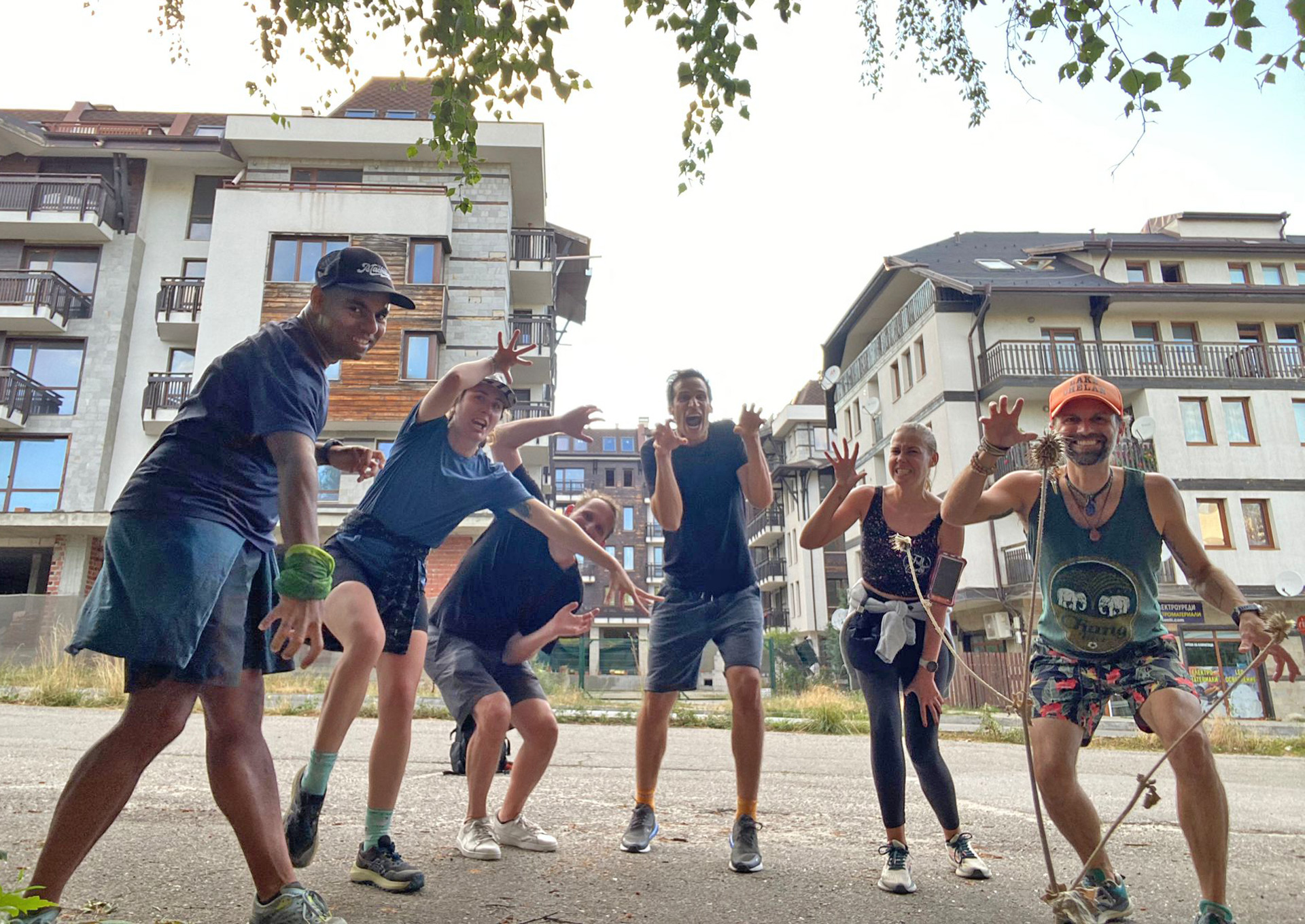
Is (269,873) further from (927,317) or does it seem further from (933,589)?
(927,317)

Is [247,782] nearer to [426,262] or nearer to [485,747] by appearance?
[485,747]

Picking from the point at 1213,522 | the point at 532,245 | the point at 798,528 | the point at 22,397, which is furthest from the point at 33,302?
the point at 1213,522

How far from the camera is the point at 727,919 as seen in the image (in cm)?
284

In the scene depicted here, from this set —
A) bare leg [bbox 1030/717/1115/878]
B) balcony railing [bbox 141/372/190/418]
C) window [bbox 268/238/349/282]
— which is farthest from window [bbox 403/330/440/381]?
bare leg [bbox 1030/717/1115/878]

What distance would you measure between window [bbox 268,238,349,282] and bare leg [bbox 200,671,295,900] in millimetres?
27305

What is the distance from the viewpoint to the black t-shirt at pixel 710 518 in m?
4.33

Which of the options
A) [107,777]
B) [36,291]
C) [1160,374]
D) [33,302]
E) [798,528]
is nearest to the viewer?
[107,777]

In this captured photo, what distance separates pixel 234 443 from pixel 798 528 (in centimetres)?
5004

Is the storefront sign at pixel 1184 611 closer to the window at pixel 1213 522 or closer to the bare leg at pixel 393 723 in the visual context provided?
the window at pixel 1213 522

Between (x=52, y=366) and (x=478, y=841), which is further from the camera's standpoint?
(x=52, y=366)

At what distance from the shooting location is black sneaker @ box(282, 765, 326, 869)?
10.2 feet

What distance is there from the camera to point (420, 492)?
3.65 m

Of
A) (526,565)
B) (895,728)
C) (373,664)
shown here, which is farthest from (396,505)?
(895,728)

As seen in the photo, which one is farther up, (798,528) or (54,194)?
(54,194)
